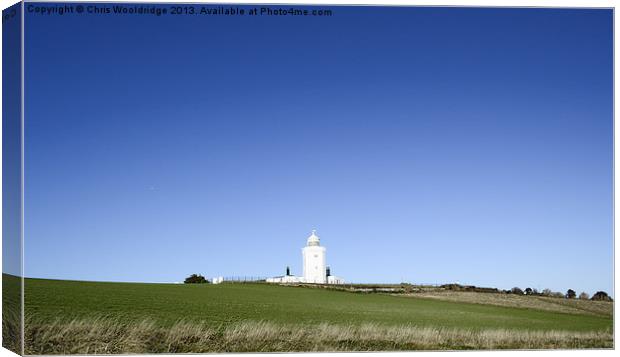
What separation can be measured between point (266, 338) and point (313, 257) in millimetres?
1719

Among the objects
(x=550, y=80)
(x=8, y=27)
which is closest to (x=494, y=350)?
(x=550, y=80)

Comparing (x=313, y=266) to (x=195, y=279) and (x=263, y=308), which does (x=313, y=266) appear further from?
(x=195, y=279)

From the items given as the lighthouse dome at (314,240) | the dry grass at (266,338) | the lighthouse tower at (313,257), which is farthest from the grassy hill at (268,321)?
the lighthouse dome at (314,240)

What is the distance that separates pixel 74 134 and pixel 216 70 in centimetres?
275

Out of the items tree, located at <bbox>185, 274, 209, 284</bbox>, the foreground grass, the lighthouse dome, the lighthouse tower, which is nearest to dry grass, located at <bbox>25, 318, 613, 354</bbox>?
the foreground grass

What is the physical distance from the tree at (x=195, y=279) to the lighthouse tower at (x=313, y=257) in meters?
1.82

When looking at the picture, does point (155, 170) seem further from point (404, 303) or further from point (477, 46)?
point (477, 46)

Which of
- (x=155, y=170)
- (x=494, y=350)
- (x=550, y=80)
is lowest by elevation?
(x=494, y=350)

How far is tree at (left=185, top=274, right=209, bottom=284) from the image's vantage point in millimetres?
15945

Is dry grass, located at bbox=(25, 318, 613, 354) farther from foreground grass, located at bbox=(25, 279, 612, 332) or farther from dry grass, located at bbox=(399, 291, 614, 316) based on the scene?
dry grass, located at bbox=(399, 291, 614, 316)

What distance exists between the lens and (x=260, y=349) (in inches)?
636

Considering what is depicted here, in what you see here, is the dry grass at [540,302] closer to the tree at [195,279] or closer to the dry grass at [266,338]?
the dry grass at [266,338]

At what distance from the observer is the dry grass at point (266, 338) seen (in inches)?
608

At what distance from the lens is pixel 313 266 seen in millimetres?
16078
